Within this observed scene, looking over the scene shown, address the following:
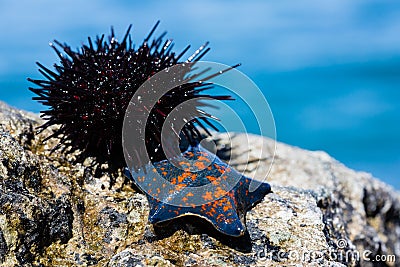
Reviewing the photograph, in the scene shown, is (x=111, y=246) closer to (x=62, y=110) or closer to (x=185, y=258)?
(x=185, y=258)

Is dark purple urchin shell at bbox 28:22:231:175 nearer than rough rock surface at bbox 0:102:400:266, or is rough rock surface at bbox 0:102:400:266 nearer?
rough rock surface at bbox 0:102:400:266

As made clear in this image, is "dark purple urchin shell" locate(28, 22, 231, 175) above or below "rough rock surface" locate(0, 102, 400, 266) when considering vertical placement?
above

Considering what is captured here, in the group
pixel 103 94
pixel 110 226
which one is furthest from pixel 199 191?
pixel 103 94

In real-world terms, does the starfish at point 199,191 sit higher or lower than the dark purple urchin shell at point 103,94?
lower

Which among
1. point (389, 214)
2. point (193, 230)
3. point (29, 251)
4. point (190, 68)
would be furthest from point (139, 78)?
point (389, 214)

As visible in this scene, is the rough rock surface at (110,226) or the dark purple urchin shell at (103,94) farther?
the dark purple urchin shell at (103,94)
